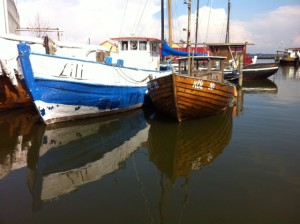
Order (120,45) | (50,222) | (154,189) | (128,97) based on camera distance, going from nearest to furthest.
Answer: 1. (50,222)
2. (154,189)
3. (128,97)
4. (120,45)

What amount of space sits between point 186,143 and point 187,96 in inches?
82.3

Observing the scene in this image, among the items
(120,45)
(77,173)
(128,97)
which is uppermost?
(120,45)

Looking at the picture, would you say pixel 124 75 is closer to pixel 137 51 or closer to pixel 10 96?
pixel 137 51

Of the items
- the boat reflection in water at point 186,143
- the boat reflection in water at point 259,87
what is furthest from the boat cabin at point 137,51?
the boat reflection in water at point 259,87

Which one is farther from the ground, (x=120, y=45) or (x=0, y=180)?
(x=120, y=45)

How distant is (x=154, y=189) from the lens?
5.07m

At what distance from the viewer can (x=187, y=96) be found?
365 inches

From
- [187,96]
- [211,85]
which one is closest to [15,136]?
[187,96]

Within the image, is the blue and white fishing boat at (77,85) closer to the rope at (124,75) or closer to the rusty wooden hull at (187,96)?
the rope at (124,75)

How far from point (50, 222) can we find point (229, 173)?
3.71 m

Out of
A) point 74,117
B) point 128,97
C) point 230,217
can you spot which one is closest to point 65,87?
point 74,117

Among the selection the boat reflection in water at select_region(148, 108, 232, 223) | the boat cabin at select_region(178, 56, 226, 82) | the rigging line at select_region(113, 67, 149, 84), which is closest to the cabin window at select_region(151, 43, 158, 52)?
the boat cabin at select_region(178, 56, 226, 82)

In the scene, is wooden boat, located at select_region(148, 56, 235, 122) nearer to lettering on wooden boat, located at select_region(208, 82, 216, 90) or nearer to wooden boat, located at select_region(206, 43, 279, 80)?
lettering on wooden boat, located at select_region(208, 82, 216, 90)

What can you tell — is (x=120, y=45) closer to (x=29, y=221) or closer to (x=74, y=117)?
(x=74, y=117)
